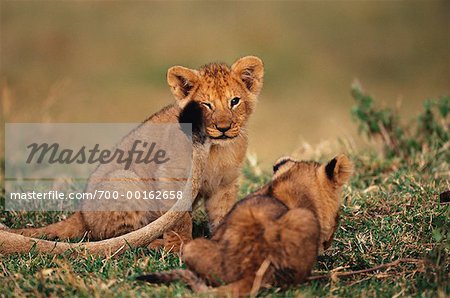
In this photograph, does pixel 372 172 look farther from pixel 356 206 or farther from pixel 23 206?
pixel 23 206

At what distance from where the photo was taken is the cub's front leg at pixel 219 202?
20.7 feet

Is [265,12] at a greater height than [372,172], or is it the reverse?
[265,12]

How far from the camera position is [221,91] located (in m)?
6.02

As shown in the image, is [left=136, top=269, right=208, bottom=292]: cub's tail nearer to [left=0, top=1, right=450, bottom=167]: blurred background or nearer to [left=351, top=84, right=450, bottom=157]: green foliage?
[left=351, top=84, right=450, bottom=157]: green foliage

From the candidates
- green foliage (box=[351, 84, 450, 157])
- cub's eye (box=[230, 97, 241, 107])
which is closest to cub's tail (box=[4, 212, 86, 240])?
cub's eye (box=[230, 97, 241, 107])

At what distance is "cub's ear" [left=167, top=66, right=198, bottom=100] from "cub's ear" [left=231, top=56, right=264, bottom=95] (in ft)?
1.27

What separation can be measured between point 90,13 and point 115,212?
19.2 metres

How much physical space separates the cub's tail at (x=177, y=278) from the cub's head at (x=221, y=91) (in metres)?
1.60

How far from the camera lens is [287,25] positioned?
891 inches

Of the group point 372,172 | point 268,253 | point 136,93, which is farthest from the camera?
point 136,93

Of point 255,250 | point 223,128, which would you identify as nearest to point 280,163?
point 223,128

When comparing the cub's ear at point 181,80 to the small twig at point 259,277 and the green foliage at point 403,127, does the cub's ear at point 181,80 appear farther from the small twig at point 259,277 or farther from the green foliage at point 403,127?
the green foliage at point 403,127

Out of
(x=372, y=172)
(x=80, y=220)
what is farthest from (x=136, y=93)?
(x=80, y=220)

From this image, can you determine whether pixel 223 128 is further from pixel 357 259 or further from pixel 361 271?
pixel 361 271
